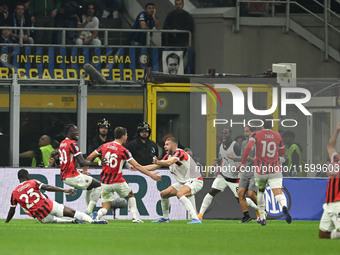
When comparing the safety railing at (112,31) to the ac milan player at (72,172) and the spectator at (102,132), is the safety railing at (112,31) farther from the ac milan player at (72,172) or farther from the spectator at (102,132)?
the ac milan player at (72,172)

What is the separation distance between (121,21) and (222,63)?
303 centimetres

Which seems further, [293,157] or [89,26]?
[89,26]

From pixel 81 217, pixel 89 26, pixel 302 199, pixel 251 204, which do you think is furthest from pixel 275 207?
pixel 89 26

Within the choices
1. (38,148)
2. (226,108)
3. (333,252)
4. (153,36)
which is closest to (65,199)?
(38,148)

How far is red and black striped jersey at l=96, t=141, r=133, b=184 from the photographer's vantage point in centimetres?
2023

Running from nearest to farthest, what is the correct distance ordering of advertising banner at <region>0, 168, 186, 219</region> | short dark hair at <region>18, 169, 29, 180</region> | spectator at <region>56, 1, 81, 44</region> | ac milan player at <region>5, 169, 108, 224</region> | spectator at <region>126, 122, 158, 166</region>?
ac milan player at <region>5, 169, 108, 224</region>
short dark hair at <region>18, 169, 29, 180</region>
advertising banner at <region>0, 168, 186, 219</region>
spectator at <region>126, 122, 158, 166</region>
spectator at <region>56, 1, 81, 44</region>

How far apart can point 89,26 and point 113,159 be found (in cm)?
769

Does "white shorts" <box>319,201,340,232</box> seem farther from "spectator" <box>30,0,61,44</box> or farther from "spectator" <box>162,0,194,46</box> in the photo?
"spectator" <box>30,0,61,44</box>

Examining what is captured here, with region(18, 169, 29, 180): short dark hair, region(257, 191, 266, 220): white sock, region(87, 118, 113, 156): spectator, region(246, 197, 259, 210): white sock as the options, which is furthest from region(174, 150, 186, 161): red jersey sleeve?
region(87, 118, 113, 156): spectator

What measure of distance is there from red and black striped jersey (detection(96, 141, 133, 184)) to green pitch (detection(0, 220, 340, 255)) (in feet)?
2.88

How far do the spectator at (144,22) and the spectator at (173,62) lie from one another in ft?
2.53

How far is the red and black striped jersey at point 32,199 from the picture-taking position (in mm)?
19016

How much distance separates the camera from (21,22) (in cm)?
2647

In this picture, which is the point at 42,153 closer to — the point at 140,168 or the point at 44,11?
the point at 140,168
